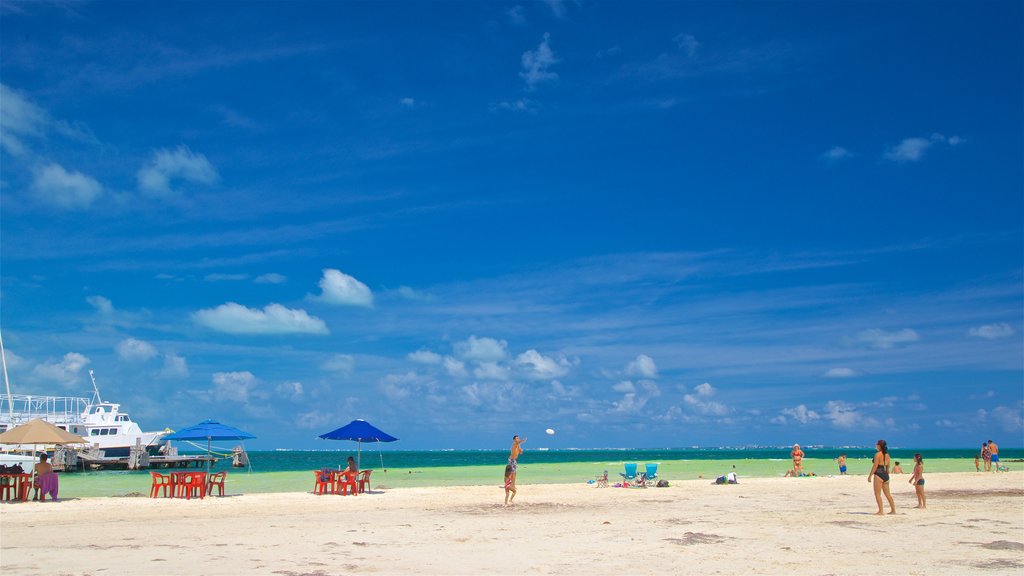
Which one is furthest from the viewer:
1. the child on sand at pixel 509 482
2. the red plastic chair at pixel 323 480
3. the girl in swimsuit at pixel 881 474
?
the red plastic chair at pixel 323 480

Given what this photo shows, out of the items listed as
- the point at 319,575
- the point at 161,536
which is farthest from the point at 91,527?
the point at 319,575

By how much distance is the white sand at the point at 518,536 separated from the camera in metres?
10.0

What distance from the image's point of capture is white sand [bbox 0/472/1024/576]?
33.0 feet

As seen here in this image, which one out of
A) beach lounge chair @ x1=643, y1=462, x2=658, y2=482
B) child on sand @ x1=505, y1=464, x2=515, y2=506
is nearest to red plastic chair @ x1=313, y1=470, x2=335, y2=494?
child on sand @ x1=505, y1=464, x2=515, y2=506

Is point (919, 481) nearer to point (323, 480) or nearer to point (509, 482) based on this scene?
point (509, 482)

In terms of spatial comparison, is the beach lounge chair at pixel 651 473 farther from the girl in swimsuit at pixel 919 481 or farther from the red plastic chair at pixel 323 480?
the red plastic chair at pixel 323 480

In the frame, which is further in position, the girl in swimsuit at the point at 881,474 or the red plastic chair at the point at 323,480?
the red plastic chair at the point at 323,480

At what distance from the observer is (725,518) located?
1573cm

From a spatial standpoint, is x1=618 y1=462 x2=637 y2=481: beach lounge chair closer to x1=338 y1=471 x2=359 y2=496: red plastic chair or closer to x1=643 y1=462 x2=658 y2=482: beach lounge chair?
x1=643 y1=462 x2=658 y2=482: beach lounge chair

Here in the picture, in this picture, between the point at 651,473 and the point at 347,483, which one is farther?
the point at 651,473

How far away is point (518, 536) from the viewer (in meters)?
13.0

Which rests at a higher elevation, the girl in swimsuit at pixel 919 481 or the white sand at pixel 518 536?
the girl in swimsuit at pixel 919 481

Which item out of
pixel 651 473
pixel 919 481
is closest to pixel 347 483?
pixel 651 473


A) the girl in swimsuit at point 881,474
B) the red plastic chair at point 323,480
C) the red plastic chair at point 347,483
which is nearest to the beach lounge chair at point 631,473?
the red plastic chair at point 347,483
